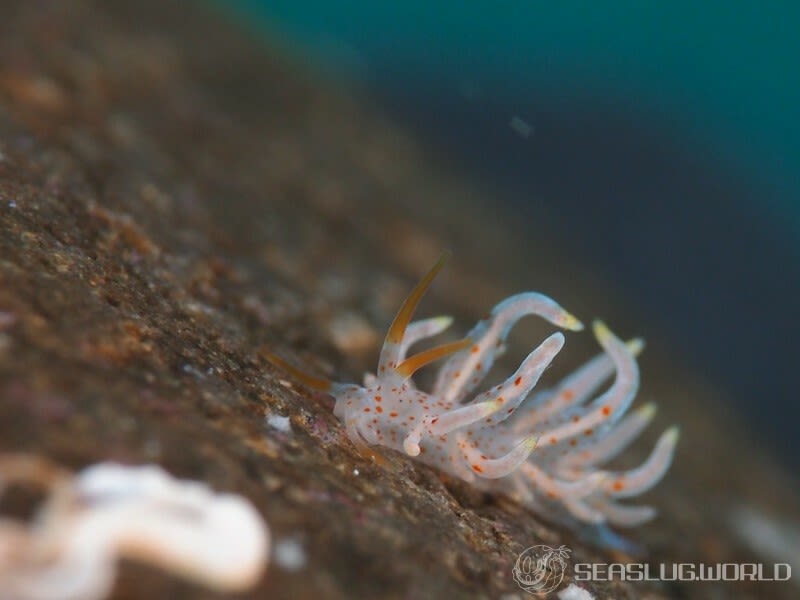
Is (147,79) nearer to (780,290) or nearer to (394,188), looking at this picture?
(394,188)

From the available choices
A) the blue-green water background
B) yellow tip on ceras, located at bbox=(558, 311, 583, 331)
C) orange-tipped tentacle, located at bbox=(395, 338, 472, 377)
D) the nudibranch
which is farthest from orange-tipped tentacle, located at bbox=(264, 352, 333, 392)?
the blue-green water background

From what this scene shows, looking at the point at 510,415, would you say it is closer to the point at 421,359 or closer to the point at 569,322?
the point at 569,322

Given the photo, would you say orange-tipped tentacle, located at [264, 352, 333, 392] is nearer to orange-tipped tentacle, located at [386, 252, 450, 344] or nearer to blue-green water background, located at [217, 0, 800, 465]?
orange-tipped tentacle, located at [386, 252, 450, 344]

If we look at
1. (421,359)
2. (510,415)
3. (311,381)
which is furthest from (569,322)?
(311,381)

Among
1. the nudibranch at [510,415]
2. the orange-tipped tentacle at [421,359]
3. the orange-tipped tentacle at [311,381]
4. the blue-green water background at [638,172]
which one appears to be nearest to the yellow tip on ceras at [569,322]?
the nudibranch at [510,415]

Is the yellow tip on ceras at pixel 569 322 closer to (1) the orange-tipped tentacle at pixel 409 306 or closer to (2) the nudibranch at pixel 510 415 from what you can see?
(2) the nudibranch at pixel 510 415

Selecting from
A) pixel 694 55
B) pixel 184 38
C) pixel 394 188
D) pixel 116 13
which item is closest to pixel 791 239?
pixel 394 188

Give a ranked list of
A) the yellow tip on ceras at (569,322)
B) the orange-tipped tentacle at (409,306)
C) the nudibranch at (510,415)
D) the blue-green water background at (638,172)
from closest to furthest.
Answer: the orange-tipped tentacle at (409,306) < the nudibranch at (510,415) < the yellow tip on ceras at (569,322) < the blue-green water background at (638,172)

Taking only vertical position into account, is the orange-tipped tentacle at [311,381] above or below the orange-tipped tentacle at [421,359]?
below
